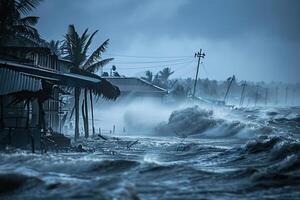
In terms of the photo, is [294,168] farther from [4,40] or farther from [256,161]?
[4,40]

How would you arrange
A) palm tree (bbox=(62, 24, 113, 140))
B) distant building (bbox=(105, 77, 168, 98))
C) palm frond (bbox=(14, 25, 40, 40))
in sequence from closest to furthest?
palm frond (bbox=(14, 25, 40, 40))
palm tree (bbox=(62, 24, 113, 140))
distant building (bbox=(105, 77, 168, 98))

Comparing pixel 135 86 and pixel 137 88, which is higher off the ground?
pixel 135 86

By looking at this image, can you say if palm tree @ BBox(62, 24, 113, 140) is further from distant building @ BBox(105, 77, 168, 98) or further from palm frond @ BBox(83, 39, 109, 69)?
distant building @ BBox(105, 77, 168, 98)

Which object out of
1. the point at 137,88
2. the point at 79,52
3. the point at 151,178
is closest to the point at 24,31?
the point at 79,52

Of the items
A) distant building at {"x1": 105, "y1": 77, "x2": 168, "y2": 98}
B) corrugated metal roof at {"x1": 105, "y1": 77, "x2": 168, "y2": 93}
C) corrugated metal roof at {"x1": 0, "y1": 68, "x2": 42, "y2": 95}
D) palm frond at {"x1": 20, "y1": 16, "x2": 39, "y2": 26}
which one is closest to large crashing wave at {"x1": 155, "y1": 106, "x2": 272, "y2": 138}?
distant building at {"x1": 105, "y1": 77, "x2": 168, "y2": 98}

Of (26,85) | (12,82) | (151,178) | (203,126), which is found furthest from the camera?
(203,126)

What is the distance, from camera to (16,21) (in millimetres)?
22250

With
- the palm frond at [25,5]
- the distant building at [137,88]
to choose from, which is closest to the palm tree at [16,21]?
the palm frond at [25,5]

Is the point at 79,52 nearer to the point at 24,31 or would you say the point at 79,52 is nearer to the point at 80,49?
the point at 80,49

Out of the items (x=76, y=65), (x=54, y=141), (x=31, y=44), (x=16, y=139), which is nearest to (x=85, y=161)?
(x=16, y=139)

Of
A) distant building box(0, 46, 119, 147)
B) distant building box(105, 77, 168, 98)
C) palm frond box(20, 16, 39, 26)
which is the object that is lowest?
distant building box(0, 46, 119, 147)

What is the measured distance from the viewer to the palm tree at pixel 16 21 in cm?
1944

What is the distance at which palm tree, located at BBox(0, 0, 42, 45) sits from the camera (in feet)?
63.8

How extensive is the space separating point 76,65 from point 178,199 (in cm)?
2312
